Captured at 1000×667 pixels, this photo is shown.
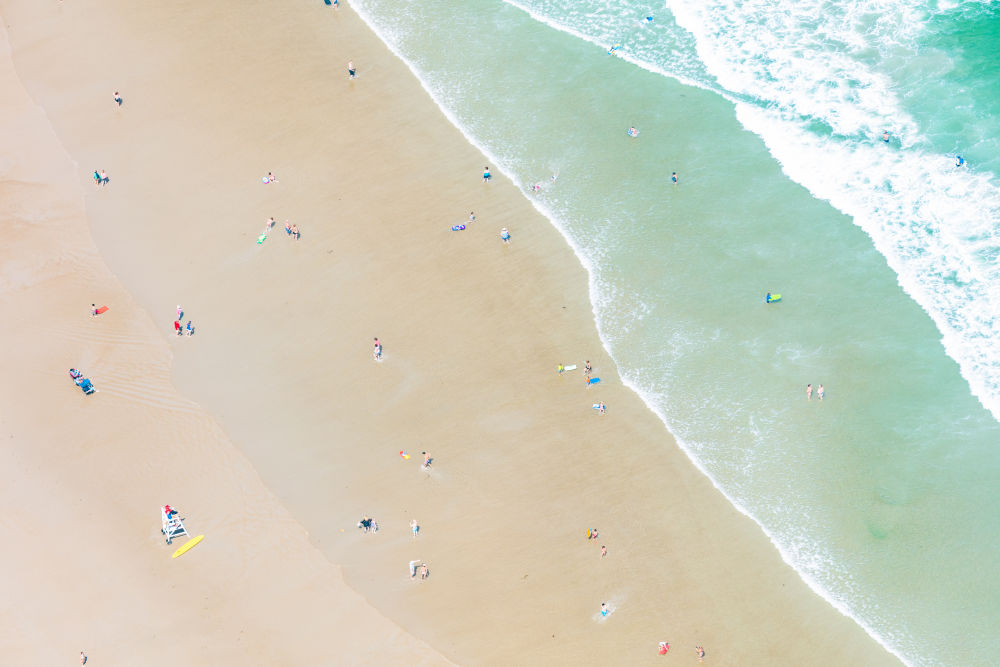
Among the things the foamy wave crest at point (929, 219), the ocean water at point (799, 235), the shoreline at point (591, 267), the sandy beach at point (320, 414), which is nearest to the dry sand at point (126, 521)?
the sandy beach at point (320, 414)

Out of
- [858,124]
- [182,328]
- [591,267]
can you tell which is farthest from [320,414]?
[858,124]

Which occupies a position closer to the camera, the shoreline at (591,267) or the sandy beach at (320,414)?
the shoreline at (591,267)

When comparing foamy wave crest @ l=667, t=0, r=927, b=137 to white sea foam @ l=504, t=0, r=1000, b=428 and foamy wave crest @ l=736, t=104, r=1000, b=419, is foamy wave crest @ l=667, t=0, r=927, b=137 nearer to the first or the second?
white sea foam @ l=504, t=0, r=1000, b=428

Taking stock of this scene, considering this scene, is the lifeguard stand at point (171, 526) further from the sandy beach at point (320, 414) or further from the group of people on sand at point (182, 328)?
the group of people on sand at point (182, 328)

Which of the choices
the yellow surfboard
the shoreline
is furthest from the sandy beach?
the yellow surfboard

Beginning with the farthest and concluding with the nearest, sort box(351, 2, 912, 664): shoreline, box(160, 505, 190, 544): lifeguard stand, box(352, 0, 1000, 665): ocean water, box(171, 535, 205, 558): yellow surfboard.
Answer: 1. box(160, 505, 190, 544): lifeguard stand
2. box(171, 535, 205, 558): yellow surfboard
3. box(352, 0, 1000, 665): ocean water
4. box(351, 2, 912, 664): shoreline

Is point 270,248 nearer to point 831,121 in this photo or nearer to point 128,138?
point 128,138

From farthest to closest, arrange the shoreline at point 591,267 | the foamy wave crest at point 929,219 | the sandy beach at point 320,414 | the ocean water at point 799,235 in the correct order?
the foamy wave crest at point 929,219
the ocean water at point 799,235
the sandy beach at point 320,414
the shoreline at point 591,267
